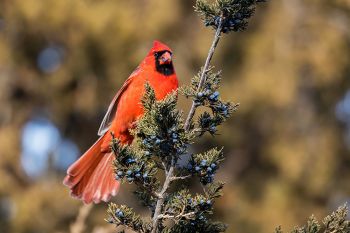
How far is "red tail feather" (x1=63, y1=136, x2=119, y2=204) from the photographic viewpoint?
479 cm

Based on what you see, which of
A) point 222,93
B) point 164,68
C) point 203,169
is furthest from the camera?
point 222,93

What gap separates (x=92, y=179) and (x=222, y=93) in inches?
262

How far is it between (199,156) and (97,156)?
206cm

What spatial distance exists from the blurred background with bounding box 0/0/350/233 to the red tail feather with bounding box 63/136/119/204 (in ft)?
16.1

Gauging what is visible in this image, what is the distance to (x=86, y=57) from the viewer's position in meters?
10.1

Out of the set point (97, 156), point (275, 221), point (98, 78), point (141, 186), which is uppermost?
point (98, 78)

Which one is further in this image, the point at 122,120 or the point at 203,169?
the point at 122,120

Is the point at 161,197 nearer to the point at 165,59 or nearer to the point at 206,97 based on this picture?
the point at 206,97

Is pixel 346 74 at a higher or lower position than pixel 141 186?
higher

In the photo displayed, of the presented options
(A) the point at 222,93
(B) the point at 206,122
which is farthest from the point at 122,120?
(A) the point at 222,93

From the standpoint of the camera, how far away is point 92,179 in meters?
4.86

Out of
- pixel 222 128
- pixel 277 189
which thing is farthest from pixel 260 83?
pixel 277 189

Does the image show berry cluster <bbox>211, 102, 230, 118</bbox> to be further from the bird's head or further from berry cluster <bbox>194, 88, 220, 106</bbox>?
the bird's head

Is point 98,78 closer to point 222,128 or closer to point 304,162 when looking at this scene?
point 222,128
